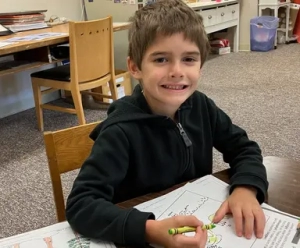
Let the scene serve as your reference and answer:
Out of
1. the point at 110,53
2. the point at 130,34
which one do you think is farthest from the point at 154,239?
the point at 110,53

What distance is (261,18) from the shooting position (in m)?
5.34

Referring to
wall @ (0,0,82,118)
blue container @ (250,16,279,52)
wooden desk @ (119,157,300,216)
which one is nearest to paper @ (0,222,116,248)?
wooden desk @ (119,157,300,216)

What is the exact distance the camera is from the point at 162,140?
2.86 ft

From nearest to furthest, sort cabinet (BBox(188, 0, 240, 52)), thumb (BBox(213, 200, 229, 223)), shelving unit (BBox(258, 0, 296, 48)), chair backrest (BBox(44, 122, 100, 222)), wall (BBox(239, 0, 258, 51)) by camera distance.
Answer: thumb (BBox(213, 200, 229, 223)), chair backrest (BBox(44, 122, 100, 222)), cabinet (BBox(188, 0, 240, 52)), shelving unit (BBox(258, 0, 296, 48)), wall (BBox(239, 0, 258, 51))

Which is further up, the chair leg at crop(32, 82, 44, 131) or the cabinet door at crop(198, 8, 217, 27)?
the cabinet door at crop(198, 8, 217, 27)

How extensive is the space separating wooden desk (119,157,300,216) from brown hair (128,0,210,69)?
0.29 metres

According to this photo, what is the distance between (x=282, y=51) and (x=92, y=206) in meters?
5.12

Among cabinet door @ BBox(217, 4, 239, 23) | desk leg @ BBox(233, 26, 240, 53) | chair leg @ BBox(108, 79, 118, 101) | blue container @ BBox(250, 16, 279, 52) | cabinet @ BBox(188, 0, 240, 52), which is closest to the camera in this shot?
chair leg @ BBox(108, 79, 118, 101)

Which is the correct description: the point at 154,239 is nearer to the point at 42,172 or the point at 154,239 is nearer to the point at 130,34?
the point at 130,34

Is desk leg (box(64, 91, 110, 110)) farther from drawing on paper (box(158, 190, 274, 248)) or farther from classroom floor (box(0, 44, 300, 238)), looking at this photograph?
drawing on paper (box(158, 190, 274, 248))

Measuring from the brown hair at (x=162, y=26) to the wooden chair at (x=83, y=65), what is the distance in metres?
1.68

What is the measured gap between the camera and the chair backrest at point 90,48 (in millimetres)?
2549

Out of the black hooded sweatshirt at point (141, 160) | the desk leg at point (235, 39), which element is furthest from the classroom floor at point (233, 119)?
the black hooded sweatshirt at point (141, 160)

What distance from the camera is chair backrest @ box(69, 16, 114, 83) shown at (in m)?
2.55
